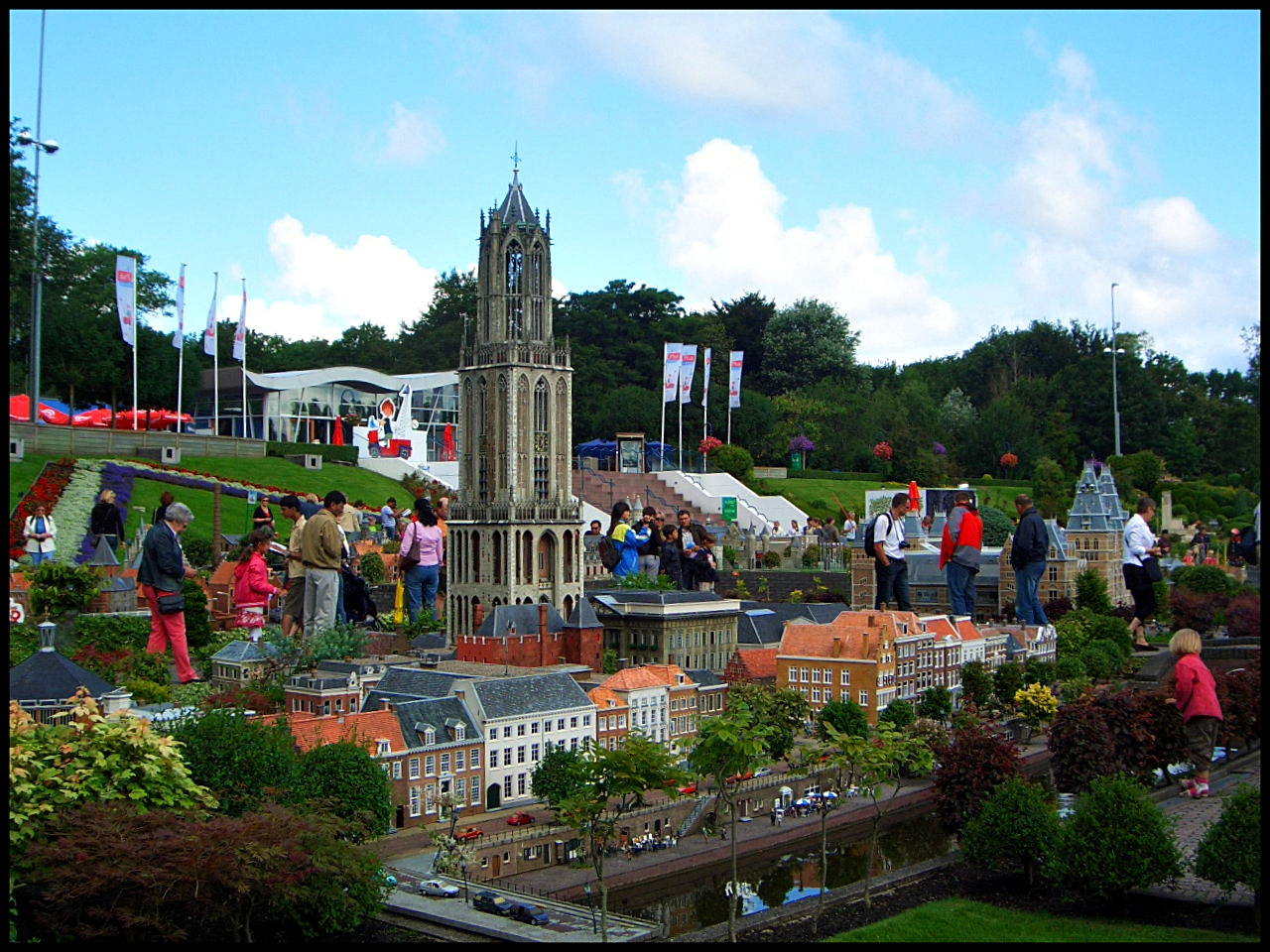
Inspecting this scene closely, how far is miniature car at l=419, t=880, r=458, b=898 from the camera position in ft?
86.4

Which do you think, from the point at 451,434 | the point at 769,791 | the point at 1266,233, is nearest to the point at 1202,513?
the point at 451,434

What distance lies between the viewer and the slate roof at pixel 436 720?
107 feet

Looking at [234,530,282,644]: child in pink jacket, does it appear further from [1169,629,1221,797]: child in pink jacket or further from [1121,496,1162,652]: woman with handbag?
[1169,629,1221,797]: child in pink jacket

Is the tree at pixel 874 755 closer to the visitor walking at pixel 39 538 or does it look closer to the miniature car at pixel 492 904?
the miniature car at pixel 492 904

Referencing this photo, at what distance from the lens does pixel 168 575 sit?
71.7 ft

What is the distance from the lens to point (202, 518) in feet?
187

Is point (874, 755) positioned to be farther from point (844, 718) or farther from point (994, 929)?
point (844, 718)

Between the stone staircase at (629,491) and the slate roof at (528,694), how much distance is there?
36.4 meters

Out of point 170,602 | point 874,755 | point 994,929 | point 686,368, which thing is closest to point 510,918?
point 874,755

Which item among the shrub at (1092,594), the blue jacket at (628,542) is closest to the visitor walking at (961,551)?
the blue jacket at (628,542)

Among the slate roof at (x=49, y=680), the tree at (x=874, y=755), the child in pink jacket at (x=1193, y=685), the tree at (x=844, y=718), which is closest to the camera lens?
the child in pink jacket at (x=1193, y=685)

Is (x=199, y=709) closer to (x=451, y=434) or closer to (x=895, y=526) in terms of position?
(x=895, y=526)

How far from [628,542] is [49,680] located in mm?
21191

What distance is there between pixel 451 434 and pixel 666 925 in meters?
59.9
